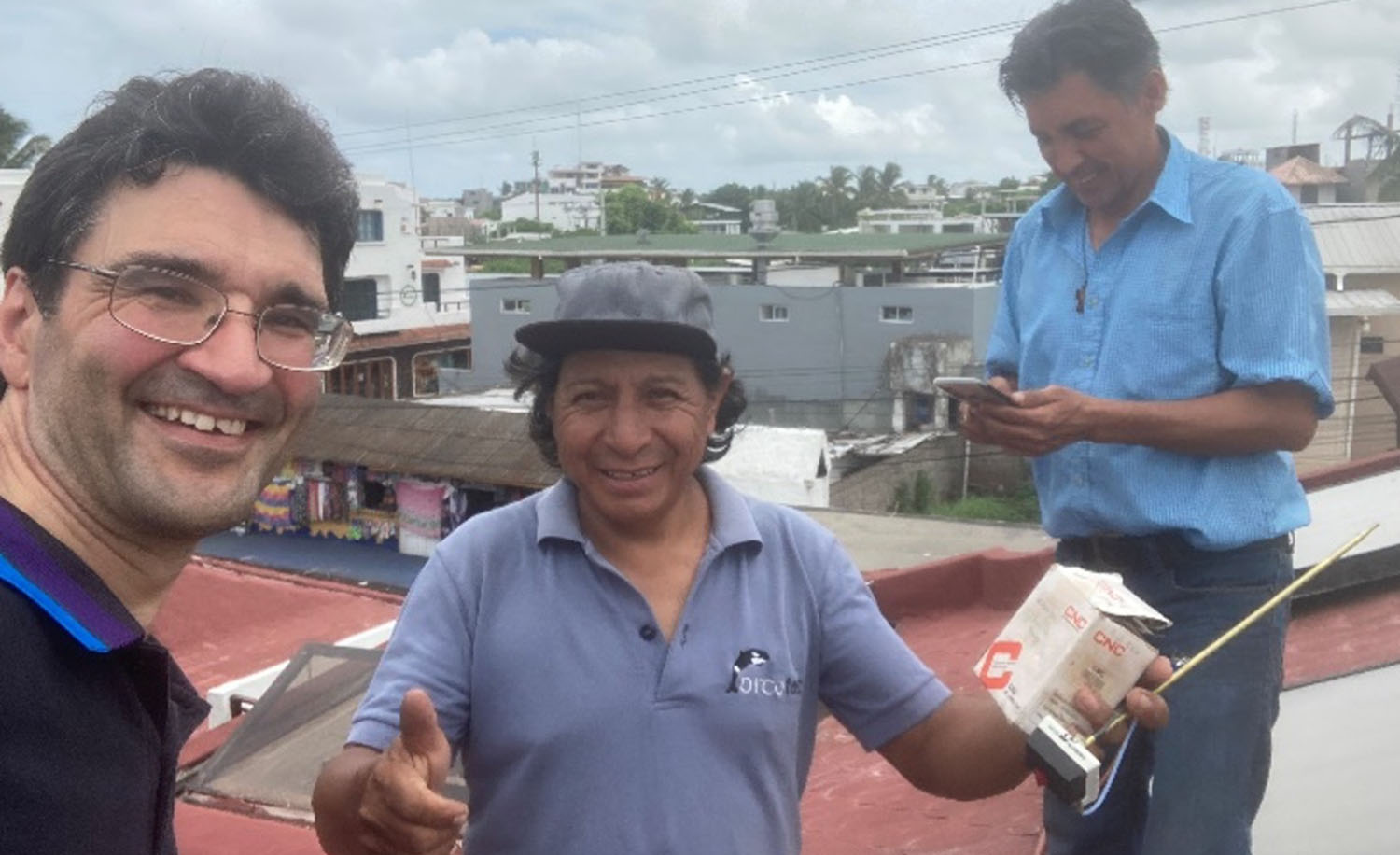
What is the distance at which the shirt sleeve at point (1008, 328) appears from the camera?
3.16 metres

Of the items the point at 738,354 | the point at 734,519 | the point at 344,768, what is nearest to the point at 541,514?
the point at 734,519

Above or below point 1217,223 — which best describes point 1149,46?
above

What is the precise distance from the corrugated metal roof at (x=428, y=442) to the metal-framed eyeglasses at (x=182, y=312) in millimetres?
16063


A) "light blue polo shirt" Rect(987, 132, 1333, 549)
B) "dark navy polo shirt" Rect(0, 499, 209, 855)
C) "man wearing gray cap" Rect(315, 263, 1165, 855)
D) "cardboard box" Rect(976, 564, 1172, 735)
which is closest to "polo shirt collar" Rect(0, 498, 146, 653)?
"dark navy polo shirt" Rect(0, 499, 209, 855)

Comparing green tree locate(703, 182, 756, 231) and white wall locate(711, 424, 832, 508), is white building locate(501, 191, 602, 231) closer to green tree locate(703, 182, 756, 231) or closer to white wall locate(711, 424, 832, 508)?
green tree locate(703, 182, 756, 231)

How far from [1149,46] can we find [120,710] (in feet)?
7.69

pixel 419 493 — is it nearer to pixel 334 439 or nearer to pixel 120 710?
pixel 334 439

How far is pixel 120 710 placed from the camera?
1637 millimetres

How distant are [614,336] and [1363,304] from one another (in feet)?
61.6

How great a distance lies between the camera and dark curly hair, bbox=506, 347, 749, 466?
2.40m

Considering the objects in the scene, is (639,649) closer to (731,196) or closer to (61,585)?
(61,585)

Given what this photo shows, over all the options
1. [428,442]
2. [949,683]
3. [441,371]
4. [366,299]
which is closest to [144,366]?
[949,683]

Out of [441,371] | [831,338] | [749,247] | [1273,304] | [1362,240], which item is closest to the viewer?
[1273,304]

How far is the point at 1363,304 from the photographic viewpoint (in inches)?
723
